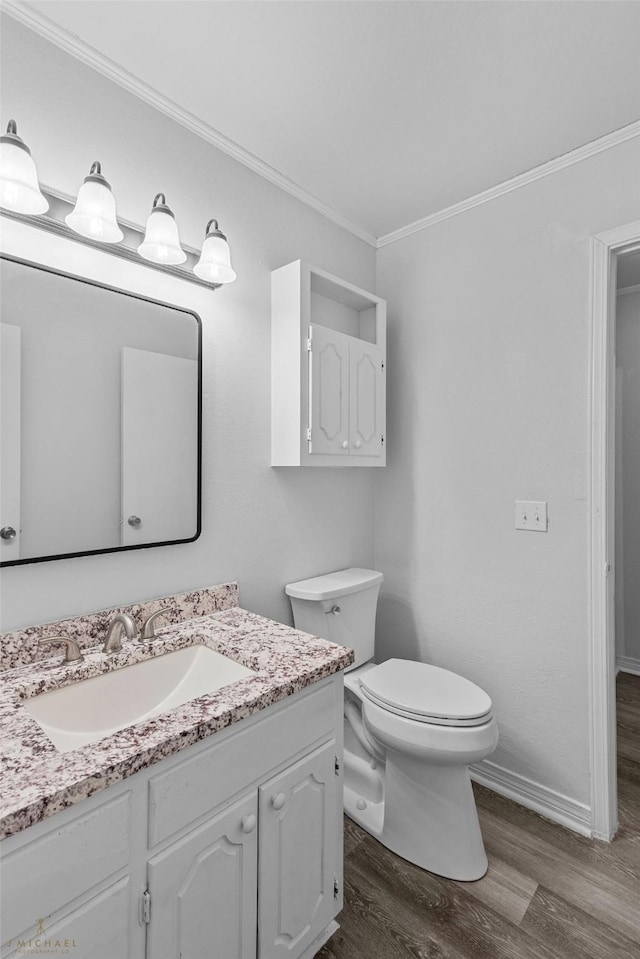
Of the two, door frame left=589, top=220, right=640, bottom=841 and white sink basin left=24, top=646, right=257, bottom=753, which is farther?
door frame left=589, top=220, right=640, bottom=841

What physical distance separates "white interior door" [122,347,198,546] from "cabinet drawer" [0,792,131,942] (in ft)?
2.36

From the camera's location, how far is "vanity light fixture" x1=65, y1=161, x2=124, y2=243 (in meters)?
1.18

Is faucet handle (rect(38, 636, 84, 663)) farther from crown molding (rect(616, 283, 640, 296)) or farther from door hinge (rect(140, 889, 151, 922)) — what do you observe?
crown molding (rect(616, 283, 640, 296))

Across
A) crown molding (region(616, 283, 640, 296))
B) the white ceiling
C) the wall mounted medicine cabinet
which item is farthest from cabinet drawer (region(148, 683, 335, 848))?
crown molding (region(616, 283, 640, 296))

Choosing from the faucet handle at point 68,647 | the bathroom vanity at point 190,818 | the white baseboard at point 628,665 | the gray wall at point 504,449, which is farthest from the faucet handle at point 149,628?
the white baseboard at point 628,665

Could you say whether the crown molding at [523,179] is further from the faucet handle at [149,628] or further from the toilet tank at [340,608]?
the faucet handle at [149,628]

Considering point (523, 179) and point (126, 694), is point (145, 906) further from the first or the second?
point (523, 179)

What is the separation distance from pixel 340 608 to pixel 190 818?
1020mm

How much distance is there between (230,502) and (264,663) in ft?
2.12

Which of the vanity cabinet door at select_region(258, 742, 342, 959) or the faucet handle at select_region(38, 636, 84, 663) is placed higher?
the faucet handle at select_region(38, 636, 84, 663)

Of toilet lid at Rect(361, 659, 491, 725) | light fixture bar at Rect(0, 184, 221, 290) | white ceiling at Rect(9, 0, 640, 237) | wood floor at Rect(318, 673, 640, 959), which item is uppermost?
white ceiling at Rect(9, 0, 640, 237)

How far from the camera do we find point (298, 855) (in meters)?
1.15

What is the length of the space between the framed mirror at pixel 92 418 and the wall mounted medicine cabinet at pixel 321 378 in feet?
1.12

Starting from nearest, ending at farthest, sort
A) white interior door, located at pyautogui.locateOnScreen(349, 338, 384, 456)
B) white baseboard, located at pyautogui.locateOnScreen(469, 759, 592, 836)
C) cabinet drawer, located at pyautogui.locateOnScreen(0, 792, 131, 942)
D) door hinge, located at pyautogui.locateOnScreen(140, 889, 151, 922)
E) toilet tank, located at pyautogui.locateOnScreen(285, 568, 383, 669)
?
cabinet drawer, located at pyautogui.locateOnScreen(0, 792, 131, 942) → door hinge, located at pyautogui.locateOnScreen(140, 889, 151, 922) → white baseboard, located at pyautogui.locateOnScreen(469, 759, 592, 836) → toilet tank, located at pyautogui.locateOnScreen(285, 568, 383, 669) → white interior door, located at pyautogui.locateOnScreen(349, 338, 384, 456)
